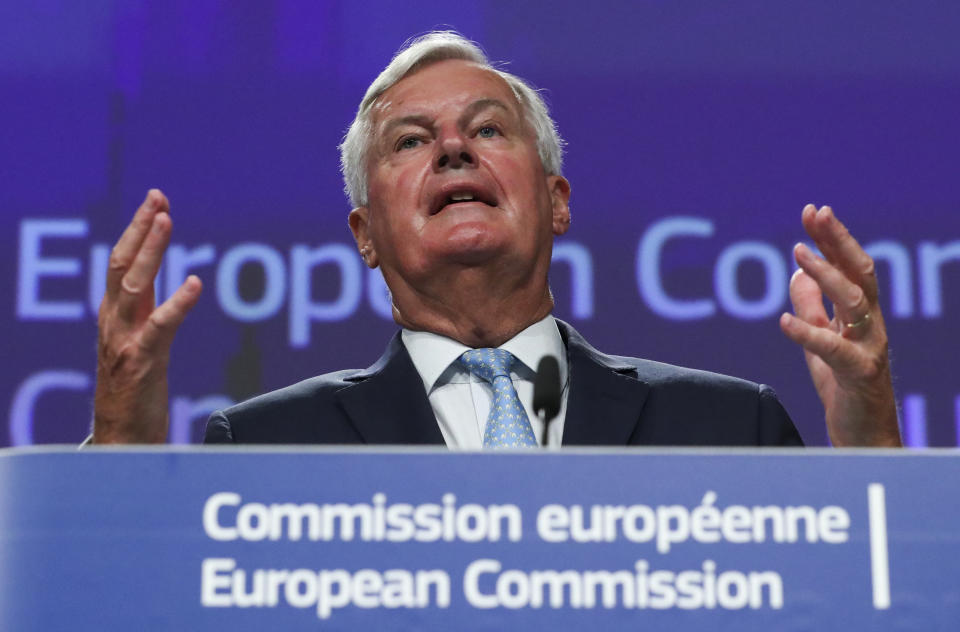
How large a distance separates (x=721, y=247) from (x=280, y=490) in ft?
5.67

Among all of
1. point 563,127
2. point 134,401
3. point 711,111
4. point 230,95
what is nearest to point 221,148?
point 230,95

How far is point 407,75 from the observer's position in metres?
1.90

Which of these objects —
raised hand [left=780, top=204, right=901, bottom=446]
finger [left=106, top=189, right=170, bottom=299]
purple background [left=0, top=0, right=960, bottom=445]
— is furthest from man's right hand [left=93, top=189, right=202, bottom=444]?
purple background [left=0, top=0, right=960, bottom=445]

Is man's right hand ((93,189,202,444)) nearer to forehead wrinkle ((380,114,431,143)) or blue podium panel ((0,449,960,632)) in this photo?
blue podium panel ((0,449,960,632))

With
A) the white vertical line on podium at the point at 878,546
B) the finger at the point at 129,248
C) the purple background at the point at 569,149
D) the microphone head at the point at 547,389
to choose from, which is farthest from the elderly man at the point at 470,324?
the purple background at the point at 569,149

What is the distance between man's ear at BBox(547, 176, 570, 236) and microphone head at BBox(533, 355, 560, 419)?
2.48 ft

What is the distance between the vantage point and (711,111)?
2566 mm

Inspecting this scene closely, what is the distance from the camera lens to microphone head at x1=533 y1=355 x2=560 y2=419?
1.22m

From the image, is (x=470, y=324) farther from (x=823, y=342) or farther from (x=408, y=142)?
(x=823, y=342)

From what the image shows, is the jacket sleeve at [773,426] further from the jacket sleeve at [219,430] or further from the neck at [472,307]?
the jacket sleeve at [219,430]

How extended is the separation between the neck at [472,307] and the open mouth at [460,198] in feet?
0.33

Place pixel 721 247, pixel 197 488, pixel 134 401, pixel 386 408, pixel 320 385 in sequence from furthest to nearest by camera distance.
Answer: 1. pixel 721 247
2. pixel 320 385
3. pixel 386 408
4. pixel 134 401
5. pixel 197 488

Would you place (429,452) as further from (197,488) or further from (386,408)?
(386,408)

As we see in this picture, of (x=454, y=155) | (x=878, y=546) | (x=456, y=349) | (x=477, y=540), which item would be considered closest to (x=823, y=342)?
(x=878, y=546)
